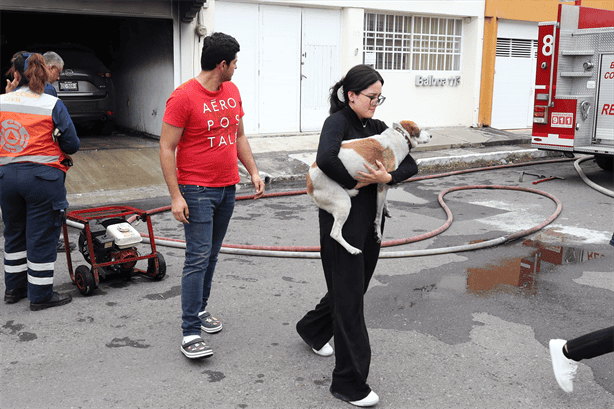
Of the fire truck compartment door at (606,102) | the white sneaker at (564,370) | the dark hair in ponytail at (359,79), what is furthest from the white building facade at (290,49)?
the white sneaker at (564,370)

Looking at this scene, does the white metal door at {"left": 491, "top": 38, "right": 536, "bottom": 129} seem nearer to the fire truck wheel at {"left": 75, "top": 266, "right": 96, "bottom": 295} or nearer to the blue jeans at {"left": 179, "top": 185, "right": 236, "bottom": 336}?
the fire truck wheel at {"left": 75, "top": 266, "right": 96, "bottom": 295}

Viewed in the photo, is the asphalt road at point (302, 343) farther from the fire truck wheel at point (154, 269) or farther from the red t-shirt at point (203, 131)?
the red t-shirt at point (203, 131)

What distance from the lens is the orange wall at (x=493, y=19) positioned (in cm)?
1538

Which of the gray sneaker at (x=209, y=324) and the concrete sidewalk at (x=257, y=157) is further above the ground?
the concrete sidewalk at (x=257, y=157)

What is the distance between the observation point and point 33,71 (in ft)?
14.7

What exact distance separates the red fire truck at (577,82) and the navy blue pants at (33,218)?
834cm

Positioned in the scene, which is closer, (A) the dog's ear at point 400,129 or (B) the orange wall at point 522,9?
(A) the dog's ear at point 400,129

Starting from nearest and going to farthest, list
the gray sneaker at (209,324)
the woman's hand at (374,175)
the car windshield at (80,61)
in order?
the woman's hand at (374,175)
the gray sneaker at (209,324)
the car windshield at (80,61)

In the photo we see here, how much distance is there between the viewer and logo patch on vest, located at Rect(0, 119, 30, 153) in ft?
14.7

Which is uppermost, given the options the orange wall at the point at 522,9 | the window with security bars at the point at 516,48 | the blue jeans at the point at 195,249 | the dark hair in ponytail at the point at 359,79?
the orange wall at the point at 522,9

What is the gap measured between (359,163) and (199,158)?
112 centimetres

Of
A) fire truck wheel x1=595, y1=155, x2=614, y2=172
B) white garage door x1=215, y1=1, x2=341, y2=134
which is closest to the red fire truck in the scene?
fire truck wheel x1=595, y1=155, x2=614, y2=172

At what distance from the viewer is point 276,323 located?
4.43m

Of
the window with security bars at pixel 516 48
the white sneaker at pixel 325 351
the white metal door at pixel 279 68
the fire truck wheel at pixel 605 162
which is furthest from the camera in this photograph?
the window with security bars at pixel 516 48
